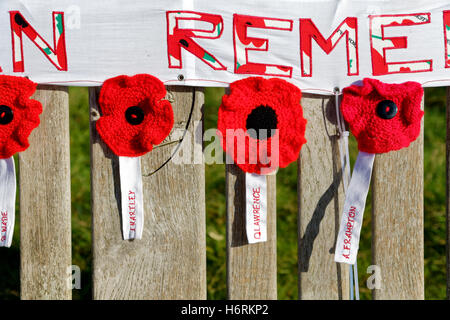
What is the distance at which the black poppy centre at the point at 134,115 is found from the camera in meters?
1.69

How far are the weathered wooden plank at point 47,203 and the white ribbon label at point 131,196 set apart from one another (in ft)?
0.67

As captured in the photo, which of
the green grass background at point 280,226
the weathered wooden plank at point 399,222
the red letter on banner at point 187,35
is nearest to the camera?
the red letter on banner at point 187,35

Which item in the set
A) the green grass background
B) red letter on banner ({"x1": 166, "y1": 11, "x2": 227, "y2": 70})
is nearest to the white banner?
red letter on banner ({"x1": 166, "y1": 11, "x2": 227, "y2": 70})

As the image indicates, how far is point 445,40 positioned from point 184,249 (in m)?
1.14

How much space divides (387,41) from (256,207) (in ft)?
2.34

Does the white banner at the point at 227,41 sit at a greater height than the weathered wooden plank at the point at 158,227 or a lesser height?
greater

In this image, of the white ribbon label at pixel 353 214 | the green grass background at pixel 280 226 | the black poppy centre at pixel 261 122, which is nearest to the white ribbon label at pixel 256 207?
the black poppy centre at pixel 261 122

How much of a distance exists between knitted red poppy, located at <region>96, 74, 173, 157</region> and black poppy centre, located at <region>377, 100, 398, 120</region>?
27.8 inches

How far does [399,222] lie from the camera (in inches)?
69.9

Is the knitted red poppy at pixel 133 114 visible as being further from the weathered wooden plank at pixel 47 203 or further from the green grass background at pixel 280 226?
the green grass background at pixel 280 226

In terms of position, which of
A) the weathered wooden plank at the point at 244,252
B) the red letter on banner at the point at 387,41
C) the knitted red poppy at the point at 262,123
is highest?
the red letter on banner at the point at 387,41

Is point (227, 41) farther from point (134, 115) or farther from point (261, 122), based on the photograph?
point (134, 115)
